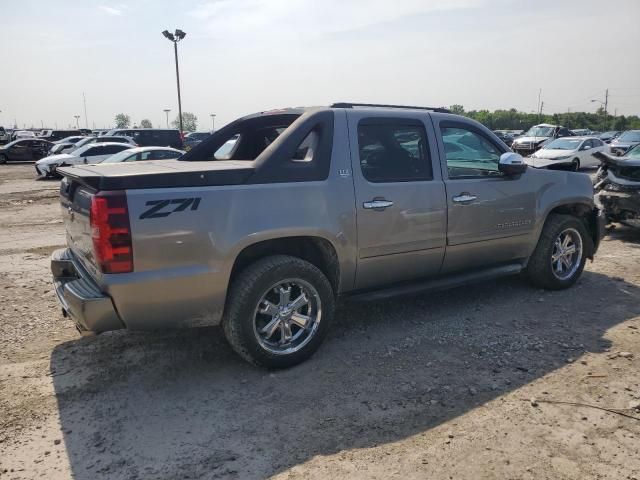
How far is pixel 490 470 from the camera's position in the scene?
2658mm

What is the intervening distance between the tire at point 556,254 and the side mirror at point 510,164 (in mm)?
978

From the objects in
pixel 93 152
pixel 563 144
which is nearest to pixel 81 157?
pixel 93 152

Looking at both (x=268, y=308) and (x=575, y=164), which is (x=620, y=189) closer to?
(x=268, y=308)

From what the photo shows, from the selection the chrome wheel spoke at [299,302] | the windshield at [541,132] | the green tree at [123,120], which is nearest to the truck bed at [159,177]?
the chrome wheel spoke at [299,302]

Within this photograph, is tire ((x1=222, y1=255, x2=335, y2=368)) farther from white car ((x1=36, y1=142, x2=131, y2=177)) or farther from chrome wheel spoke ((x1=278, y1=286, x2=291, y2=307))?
white car ((x1=36, y1=142, x2=131, y2=177))

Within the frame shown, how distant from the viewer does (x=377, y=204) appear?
4004 mm

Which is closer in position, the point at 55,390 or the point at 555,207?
the point at 55,390

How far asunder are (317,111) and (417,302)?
7.56 ft

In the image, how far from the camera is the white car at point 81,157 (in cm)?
1909

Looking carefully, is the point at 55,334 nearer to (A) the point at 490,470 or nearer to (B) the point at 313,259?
(B) the point at 313,259

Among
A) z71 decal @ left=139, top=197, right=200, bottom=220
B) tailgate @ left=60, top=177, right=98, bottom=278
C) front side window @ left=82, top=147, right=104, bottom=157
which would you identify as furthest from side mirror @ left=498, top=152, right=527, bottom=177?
front side window @ left=82, top=147, right=104, bottom=157

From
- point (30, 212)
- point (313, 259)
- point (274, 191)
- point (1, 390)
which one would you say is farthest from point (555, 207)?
point (30, 212)

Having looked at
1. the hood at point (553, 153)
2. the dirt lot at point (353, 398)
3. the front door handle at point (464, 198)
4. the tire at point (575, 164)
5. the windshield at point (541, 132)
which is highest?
the windshield at point (541, 132)

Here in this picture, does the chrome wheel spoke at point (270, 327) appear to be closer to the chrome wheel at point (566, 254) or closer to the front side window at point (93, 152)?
the chrome wheel at point (566, 254)
